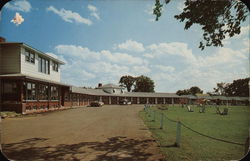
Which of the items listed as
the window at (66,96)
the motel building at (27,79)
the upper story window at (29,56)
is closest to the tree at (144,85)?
the window at (66,96)

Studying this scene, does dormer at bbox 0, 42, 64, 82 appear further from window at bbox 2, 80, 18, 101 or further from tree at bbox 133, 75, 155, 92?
tree at bbox 133, 75, 155, 92

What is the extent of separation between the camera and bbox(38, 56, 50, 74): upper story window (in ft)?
82.0

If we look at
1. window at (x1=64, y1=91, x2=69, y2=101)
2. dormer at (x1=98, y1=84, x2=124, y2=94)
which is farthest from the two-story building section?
dormer at (x1=98, y1=84, x2=124, y2=94)

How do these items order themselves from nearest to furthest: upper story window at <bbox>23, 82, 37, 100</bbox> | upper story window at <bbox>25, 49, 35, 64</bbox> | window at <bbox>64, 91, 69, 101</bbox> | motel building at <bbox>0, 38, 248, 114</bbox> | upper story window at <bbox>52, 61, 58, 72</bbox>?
motel building at <bbox>0, 38, 248, 114</bbox>, upper story window at <bbox>23, 82, 37, 100</bbox>, upper story window at <bbox>25, 49, 35, 64</bbox>, upper story window at <bbox>52, 61, 58, 72</bbox>, window at <bbox>64, 91, 69, 101</bbox>

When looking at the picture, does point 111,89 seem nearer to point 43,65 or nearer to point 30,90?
point 43,65

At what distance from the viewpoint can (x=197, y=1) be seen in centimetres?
733

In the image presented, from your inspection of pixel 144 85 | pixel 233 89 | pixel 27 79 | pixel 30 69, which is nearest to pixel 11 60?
pixel 30 69

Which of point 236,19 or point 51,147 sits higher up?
point 236,19

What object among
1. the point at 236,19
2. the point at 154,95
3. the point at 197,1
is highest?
the point at 197,1

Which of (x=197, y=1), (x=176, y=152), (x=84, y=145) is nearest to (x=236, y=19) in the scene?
(x=197, y=1)

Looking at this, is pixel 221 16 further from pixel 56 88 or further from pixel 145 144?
pixel 56 88

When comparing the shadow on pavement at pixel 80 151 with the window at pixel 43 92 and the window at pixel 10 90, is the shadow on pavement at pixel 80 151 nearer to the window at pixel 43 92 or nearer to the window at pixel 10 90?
the window at pixel 10 90

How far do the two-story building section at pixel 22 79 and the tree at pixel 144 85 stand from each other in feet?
270

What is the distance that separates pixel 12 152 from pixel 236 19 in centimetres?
909
